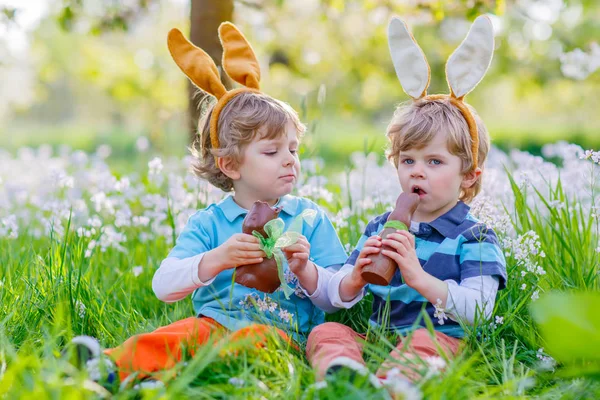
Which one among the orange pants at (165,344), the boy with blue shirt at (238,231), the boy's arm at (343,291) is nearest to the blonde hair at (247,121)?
the boy with blue shirt at (238,231)

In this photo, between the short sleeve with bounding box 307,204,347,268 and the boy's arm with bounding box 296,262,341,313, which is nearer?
the boy's arm with bounding box 296,262,341,313

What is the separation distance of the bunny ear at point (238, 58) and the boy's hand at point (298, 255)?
2.70 feet

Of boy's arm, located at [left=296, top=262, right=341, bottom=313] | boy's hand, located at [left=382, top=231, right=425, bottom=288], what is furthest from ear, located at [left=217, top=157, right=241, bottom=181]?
boy's hand, located at [left=382, top=231, right=425, bottom=288]

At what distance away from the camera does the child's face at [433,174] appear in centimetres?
255

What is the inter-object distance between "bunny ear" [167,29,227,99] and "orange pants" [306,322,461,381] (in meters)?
1.13

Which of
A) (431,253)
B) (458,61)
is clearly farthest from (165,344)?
(458,61)

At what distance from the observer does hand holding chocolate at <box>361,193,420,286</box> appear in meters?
2.37

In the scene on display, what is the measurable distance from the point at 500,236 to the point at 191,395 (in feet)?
4.97

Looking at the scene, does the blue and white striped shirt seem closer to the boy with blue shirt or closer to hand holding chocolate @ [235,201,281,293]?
the boy with blue shirt

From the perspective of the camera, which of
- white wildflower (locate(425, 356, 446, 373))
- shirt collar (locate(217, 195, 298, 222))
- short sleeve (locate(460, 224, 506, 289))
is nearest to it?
white wildflower (locate(425, 356, 446, 373))

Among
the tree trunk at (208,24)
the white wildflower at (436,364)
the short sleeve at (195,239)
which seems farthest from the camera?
the tree trunk at (208,24)

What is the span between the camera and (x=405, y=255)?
2363 millimetres

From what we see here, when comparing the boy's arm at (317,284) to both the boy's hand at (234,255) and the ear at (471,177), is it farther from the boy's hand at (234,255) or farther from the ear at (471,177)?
the ear at (471,177)

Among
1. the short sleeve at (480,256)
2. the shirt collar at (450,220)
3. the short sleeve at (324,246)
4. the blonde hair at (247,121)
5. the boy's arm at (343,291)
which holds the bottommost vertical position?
the boy's arm at (343,291)
